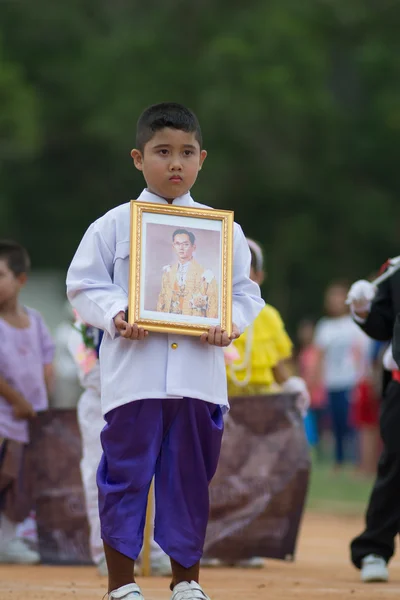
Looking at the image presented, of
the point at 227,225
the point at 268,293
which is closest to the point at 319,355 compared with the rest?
the point at 227,225

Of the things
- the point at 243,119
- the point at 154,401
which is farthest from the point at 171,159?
the point at 243,119

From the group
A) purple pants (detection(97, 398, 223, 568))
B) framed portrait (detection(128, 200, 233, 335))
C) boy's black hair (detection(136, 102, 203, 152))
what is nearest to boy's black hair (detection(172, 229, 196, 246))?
framed portrait (detection(128, 200, 233, 335))

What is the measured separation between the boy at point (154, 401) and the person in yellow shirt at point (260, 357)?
271 cm

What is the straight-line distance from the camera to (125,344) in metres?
5.82

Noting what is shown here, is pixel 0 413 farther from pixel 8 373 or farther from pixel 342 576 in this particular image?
pixel 342 576

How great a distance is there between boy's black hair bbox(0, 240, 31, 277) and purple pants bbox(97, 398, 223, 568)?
330 centimetres

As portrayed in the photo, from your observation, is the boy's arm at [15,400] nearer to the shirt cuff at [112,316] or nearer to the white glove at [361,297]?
the white glove at [361,297]

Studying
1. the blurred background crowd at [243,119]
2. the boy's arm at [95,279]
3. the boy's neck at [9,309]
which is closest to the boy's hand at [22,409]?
the boy's neck at [9,309]

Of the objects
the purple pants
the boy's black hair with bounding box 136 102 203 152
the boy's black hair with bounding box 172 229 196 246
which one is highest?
the boy's black hair with bounding box 136 102 203 152

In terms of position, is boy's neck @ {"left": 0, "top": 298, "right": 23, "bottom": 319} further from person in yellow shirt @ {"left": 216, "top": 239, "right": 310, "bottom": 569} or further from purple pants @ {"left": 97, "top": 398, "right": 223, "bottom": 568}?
purple pants @ {"left": 97, "top": 398, "right": 223, "bottom": 568}

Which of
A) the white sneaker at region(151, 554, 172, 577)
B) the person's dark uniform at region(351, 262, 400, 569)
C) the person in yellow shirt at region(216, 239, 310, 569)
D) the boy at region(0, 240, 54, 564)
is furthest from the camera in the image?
the boy at region(0, 240, 54, 564)

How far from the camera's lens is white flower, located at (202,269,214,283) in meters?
5.94

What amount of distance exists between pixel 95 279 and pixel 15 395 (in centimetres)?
301

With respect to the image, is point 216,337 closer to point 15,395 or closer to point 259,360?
point 259,360
